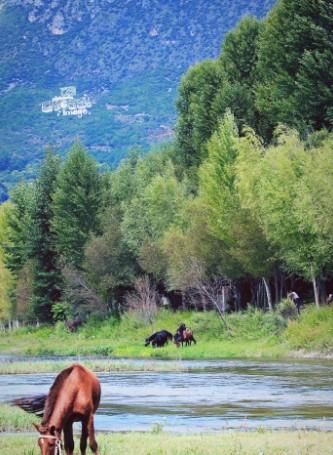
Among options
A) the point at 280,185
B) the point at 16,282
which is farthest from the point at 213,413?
the point at 16,282

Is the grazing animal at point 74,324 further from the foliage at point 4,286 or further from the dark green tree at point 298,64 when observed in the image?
the dark green tree at point 298,64

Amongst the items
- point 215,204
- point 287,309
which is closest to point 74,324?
point 215,204

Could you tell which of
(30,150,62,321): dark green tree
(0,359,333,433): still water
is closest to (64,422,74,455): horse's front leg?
(0,359,333,433): still water

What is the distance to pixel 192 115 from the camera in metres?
99.8

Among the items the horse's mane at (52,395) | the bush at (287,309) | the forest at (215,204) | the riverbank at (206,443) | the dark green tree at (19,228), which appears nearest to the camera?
the horse's mane at (52,395)

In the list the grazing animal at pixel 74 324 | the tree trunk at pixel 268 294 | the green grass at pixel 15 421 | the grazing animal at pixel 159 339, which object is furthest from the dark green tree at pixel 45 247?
the green grass at pixel 15 421

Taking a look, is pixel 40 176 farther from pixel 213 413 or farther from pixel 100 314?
pixel 213 413

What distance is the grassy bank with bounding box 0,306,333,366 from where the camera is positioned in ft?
195

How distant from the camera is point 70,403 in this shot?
867 inches

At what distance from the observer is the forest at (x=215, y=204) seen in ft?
212

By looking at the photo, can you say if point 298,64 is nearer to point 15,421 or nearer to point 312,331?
point 312,331

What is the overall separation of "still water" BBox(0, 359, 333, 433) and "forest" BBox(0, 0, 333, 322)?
444 inches

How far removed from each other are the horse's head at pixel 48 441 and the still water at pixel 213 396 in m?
9.07

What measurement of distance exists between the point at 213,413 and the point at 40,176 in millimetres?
83502
